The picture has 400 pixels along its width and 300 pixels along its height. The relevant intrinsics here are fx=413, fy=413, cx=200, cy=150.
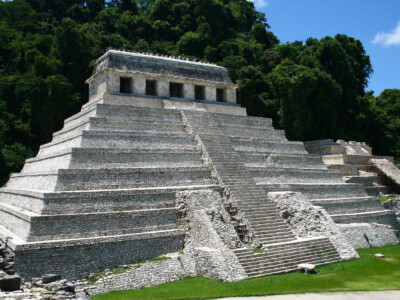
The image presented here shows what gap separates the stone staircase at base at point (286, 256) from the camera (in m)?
13.0

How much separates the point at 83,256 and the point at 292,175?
11.2m

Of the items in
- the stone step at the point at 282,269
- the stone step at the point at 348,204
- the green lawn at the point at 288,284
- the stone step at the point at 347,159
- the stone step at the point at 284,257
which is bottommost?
the green lawn at the point at 288,284

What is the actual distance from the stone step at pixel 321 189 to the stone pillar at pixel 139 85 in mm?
8847

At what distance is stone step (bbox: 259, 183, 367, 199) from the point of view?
1820 cm

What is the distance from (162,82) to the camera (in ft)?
75.5

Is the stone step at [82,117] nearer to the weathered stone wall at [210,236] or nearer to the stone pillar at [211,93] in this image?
the weathered stone wall at [210,236]

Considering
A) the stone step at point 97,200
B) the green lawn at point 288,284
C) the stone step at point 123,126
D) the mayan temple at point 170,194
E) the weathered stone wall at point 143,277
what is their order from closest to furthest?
the green lawn at point 288,284 < the weathered stone wall at point 143,277 < the mayan temple at point 170,194 < the stone step at point 97,200 < the stone step at point 123,126

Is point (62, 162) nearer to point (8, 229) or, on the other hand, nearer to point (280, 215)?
point (8, 229)

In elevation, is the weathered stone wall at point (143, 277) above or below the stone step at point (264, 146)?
below

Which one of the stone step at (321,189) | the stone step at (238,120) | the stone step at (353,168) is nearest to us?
the stone step at (321,189)

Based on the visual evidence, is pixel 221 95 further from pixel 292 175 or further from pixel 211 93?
pixel 292 175

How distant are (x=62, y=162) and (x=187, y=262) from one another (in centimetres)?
617

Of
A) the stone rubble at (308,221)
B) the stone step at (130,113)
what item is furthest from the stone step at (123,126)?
the stone rubble at (308,221)

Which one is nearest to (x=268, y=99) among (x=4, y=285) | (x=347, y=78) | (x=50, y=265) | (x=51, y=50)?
(x=347, y=78)
